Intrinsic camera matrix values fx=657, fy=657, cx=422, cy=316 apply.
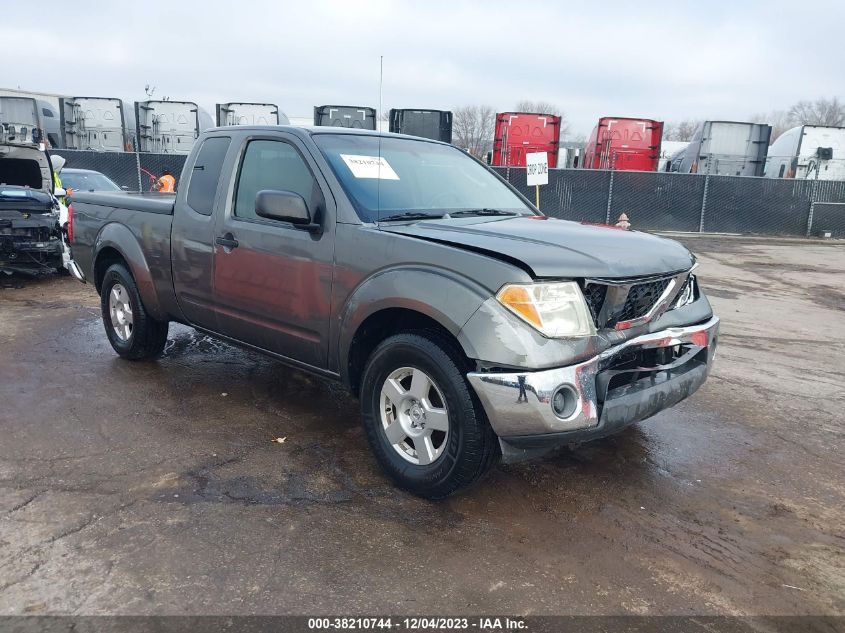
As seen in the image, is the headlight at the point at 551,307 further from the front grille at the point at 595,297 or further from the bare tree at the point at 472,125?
the bare tree at the point at 472,125

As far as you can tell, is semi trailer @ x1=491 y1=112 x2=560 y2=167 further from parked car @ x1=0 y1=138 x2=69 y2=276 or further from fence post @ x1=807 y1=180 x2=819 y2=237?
parked car @ x1=0 y1=138 x2=69 y2=276

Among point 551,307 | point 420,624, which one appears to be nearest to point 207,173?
A: point 551,307

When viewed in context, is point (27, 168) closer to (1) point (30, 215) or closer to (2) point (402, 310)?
(1) point (30, 215)

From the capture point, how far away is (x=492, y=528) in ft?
10.2

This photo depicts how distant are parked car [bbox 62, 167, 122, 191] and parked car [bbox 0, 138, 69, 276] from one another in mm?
2039

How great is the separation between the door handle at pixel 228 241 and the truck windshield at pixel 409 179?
0.84 m

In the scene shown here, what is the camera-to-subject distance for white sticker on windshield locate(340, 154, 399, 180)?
385cm

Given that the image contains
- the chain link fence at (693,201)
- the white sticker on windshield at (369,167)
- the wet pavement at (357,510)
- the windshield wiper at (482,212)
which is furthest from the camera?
the chain link fence at (693,201)

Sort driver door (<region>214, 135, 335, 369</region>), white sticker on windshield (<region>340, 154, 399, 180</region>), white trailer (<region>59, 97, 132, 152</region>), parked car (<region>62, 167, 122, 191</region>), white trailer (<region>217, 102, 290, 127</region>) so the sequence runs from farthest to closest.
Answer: white trailer (<region>59, 97, 132, 152</region>)
white trailer (<region>217, 102, 290, 127</region>)
parked car (<region>62, 167, 122, 191</region>)
white sticker on windshield (<region>340, 154, 399, 180</region>)
driver door (<region>214, 135, 335, 369</region>)

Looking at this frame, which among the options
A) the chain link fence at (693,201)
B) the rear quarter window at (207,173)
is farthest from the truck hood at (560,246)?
the chain link fence at (693,201)

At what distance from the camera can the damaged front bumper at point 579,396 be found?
9.23 feet

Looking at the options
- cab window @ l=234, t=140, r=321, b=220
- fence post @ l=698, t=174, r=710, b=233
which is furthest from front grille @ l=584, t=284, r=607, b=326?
fence post @ l=698, t=174, r=710, b=233

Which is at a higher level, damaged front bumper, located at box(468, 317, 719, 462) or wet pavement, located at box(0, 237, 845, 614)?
damaged front bumper, located at box(468, 317, 719, 462)

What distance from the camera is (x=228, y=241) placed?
4227mm
